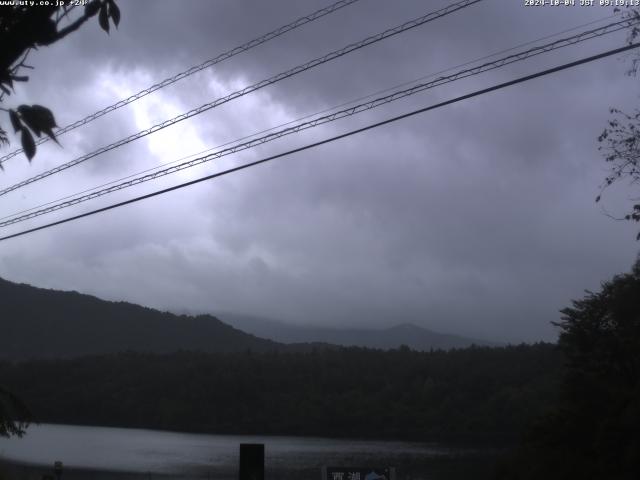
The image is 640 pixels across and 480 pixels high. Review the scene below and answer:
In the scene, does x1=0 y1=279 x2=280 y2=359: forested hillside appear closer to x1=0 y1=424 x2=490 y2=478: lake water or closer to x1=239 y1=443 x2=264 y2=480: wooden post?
x1=0 y1=424 x2=490 y2=478: lake water

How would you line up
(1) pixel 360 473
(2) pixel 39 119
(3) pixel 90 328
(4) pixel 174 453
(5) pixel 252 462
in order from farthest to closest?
(3) pixel 90 328, (4) pixel 174 453, (1) pixel 360 473, (5) pixel 252 462, (2) pixel 39 119

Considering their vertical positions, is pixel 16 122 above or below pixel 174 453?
above

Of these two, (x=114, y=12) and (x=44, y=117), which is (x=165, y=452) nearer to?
(x=114, y=12)

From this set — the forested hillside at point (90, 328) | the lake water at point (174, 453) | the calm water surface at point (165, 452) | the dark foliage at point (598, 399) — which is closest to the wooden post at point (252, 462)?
the dark foliage at point (598, 399)

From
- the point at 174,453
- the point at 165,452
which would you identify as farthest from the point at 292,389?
the point at 174,453

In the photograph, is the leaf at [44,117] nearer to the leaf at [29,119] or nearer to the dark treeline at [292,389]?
the leaf at [29,119]

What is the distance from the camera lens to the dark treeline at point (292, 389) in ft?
258

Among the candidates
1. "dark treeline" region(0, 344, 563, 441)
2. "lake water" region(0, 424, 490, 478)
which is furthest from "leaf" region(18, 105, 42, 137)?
"dark treeline" region(0, 344, 563, 441)

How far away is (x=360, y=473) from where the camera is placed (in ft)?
35.5

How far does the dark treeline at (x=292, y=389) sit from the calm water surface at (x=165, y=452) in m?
8.46

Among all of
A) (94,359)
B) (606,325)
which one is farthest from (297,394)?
(606,325)

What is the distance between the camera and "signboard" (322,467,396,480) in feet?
35.4

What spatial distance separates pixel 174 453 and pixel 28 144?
59861 millimetres

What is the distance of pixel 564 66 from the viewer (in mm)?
9672
